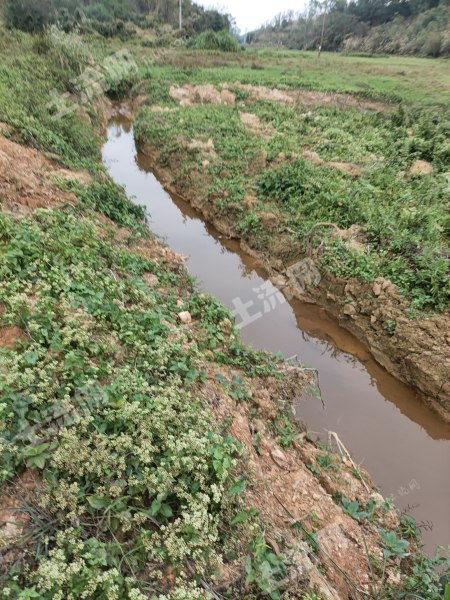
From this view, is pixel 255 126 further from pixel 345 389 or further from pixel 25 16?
pixel 25 16

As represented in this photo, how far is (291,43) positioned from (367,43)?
2140 centimetres

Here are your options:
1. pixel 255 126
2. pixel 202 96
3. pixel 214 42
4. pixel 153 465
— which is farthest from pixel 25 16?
pixel 153 465

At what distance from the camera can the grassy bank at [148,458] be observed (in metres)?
2.40

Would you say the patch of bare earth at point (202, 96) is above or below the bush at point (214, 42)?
below

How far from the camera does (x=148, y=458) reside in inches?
105

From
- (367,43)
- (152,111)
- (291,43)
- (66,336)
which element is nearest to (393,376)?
(66,336)

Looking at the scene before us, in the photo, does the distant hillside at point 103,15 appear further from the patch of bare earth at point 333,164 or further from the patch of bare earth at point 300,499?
the patch of bare earth at point 300,499

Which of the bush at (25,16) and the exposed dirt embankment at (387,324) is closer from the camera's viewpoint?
the exposed dirt embankment at (387,324)

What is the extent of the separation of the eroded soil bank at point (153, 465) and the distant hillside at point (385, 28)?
38.5 meters

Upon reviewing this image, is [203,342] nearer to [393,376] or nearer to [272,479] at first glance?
[272,479]

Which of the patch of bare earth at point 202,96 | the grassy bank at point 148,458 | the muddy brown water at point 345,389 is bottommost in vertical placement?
the muddy brown water at point 345,389

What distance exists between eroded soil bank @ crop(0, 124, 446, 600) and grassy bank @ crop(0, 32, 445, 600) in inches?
0.6

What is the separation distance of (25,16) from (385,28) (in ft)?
126

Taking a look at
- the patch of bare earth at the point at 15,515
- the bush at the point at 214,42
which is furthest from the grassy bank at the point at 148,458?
the bush at the point at 214,42
